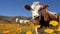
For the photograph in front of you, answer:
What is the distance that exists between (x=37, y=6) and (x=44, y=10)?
0.19 m

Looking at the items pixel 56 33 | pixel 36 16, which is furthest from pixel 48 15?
pixel 56 33

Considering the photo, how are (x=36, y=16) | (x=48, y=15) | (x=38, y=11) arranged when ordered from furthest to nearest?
(x=48, y=15) → (x=38, y=11) → (x=36, y=16)

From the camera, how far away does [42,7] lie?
436 cm

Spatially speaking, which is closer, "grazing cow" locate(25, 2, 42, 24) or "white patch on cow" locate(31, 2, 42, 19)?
"grazing cow" locate(25, 2, 42, 24)

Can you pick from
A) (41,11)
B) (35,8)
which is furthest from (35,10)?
(41,11)

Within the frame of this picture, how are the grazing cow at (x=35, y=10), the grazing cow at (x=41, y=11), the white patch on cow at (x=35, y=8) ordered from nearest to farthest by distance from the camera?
the grazing cow at (x=35, y=10)
the white patch on cow at (x=35, y=8)
the grazing cow at (x=41, y=11)

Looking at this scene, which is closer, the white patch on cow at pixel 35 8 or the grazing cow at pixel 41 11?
the white patch on cow at pixel 35 8

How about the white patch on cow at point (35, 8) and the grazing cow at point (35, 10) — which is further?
the white patch on cow at point (35, 8)

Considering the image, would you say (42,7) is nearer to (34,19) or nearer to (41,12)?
(41,12)

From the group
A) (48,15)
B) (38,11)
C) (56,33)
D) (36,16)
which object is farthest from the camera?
(48,15)

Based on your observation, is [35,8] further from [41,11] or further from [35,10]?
[41,11]

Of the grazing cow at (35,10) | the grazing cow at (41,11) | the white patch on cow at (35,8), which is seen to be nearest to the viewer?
the grazing cow at (35,10)

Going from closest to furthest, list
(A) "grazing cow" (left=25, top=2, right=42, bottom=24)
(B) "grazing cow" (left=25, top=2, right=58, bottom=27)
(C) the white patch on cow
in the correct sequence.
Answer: (A) "grazing cow" (left=25, top=2, right=42, bottom=24)
(C) the white patch on cow
(B) "grazing cow" (left=25, top=2, right=58, bottom=27)

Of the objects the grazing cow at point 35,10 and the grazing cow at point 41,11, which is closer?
the grazing cow at point 35,10
